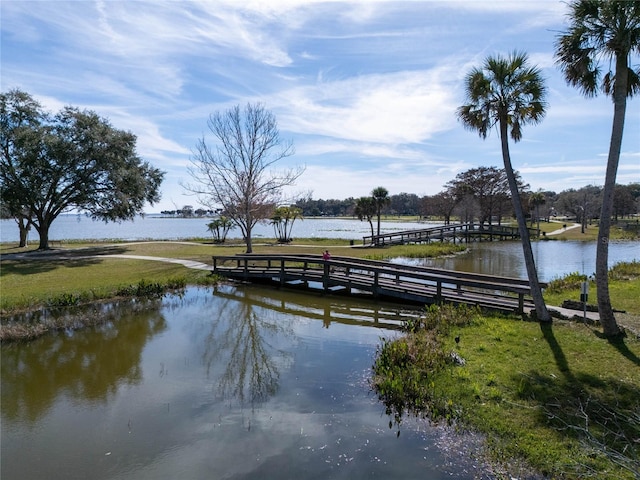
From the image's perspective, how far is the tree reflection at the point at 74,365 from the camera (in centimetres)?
853

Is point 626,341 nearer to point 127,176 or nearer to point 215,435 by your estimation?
point 215,435

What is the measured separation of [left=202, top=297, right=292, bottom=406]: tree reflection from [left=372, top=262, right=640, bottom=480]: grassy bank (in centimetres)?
257

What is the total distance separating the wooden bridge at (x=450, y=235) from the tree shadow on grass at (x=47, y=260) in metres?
24.4

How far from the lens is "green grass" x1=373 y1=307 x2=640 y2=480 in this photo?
5648 millimetres

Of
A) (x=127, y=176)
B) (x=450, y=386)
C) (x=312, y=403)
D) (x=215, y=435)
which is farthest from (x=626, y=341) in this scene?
(x=127, y=176)

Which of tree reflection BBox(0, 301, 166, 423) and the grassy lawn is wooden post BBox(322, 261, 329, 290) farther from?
the grassy lawn

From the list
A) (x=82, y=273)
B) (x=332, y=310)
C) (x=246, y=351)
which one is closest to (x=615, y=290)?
(x=332, y=310)

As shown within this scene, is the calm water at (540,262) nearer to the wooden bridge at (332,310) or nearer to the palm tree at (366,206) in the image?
the wooden bridge at (332,310)

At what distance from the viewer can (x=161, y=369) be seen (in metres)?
9.97

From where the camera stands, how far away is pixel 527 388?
24.2 ft

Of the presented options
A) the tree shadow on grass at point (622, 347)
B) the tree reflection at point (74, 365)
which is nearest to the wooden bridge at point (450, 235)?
the tree reflection at point (74, 365)

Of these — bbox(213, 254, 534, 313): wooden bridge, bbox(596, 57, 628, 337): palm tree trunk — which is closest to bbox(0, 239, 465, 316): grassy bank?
bbox(213, 254, 534, 313): wooden bridge

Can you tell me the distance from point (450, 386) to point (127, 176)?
30.7 meters

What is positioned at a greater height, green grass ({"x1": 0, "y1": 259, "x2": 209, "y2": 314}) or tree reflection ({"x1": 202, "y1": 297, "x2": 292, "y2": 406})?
green grass ({"x1": 0, "y1": 259, "x2": 209, "y2": 314})
